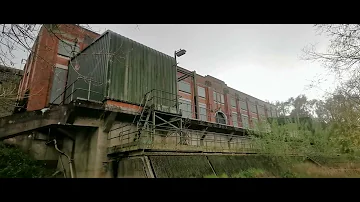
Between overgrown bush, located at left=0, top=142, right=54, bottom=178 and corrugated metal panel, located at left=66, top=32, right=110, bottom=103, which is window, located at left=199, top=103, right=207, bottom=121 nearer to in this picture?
corrugated metal panel, located at left=66, top=32, right=110, bottom=103

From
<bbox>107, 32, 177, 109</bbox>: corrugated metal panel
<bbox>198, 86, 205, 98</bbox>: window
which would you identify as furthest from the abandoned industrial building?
<bbox>198, 86, 205, 98</bbox>: window

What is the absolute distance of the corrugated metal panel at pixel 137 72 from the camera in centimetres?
1089

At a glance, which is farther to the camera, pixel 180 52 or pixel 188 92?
pixel 188 92

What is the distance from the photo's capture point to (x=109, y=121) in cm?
974

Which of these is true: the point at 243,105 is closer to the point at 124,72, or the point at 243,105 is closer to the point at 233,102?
the point at 233,102

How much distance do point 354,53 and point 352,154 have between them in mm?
7722

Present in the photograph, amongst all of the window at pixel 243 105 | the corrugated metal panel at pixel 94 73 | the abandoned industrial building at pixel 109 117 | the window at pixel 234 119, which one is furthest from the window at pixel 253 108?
the corrugated metal panel at pixel 94 73

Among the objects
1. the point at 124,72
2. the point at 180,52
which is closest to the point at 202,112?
the point at 180,52

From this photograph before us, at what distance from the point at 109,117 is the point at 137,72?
3.33 meters

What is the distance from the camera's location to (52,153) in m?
10.9

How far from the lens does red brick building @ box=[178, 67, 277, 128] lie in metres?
20.5

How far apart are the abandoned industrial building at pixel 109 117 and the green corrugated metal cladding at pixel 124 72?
47 millimetres

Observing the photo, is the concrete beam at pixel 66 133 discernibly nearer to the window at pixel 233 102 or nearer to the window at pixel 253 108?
the window at pixel 233 102
